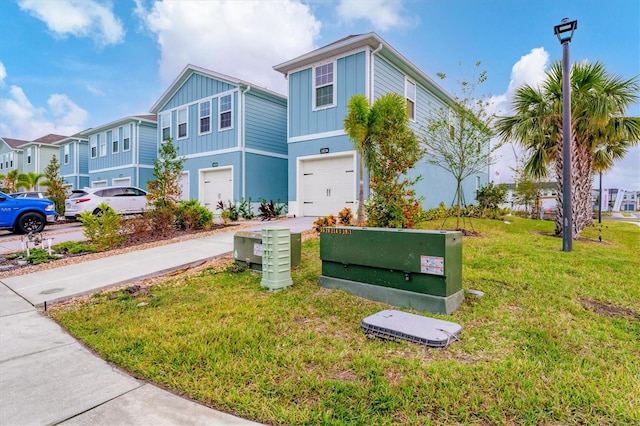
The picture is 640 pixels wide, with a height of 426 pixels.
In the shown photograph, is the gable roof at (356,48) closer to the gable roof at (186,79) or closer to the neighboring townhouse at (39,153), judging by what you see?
the gable roof at (186,79)

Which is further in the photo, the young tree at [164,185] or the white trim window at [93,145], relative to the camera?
the white trim window at [93,145]

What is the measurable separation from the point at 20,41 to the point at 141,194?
700cm

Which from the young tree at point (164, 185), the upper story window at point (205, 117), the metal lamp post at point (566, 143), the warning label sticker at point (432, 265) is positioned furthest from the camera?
the upper story window at point (205, 117)

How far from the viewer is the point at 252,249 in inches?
220

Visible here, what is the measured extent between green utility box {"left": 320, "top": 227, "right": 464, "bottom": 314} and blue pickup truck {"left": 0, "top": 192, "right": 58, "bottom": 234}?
11589mm

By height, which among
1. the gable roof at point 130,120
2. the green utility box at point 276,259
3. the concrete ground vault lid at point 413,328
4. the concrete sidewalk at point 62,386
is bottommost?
the concrete sidewalk at point 62,386

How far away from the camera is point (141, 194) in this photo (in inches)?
623

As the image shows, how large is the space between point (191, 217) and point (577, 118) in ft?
37.9

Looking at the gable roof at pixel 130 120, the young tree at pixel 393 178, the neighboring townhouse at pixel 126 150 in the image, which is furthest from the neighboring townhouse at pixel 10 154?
the young tree at pixel 393 178

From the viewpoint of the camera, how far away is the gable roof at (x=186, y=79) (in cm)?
1425

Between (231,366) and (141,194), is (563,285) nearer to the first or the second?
(231,366)

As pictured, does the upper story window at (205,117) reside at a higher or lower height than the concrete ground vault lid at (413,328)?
higher

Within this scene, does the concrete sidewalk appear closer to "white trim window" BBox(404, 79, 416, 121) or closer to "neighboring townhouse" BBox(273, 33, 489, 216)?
"neighboring townhouse" BBox(273, 33, 489, 216)

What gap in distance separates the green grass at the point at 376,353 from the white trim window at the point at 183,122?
45.2 ft
